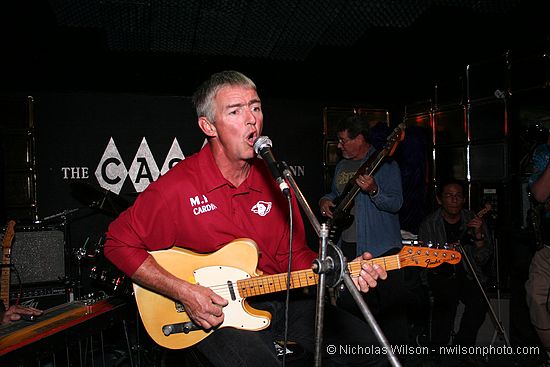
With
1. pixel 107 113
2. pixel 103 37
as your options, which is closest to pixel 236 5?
pixel 103 37

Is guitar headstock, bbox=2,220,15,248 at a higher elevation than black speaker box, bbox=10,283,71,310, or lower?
higher

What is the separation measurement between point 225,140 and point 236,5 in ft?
9.07

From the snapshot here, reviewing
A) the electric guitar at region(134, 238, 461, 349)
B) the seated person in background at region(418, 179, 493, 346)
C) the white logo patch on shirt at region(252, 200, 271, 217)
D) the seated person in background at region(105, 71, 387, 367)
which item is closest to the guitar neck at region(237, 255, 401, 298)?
the electric guitar at region(134, 238, 461, 349)

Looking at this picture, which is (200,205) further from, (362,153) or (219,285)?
(362,153)

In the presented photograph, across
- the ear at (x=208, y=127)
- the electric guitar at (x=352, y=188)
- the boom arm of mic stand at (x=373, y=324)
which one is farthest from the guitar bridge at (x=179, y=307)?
the electric guitar at (x=352, y=188)

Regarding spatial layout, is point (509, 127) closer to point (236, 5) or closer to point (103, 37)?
point (236, 5)

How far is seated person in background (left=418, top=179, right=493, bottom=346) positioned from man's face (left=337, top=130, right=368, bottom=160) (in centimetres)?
110

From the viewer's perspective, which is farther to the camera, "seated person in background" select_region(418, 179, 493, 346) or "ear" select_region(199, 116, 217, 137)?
"seated person in background" select_region(418, 179, 493, 346)

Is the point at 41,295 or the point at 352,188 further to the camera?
the point at 41,295

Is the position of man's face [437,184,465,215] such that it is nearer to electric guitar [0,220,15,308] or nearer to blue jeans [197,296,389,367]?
blue jeans [197,296,389,367]

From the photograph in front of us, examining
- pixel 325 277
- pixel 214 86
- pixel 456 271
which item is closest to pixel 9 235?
pixel 214 86

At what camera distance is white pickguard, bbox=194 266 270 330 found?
7.43ft

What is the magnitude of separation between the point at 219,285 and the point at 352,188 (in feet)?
7.94

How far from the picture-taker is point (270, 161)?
1.67 metres
